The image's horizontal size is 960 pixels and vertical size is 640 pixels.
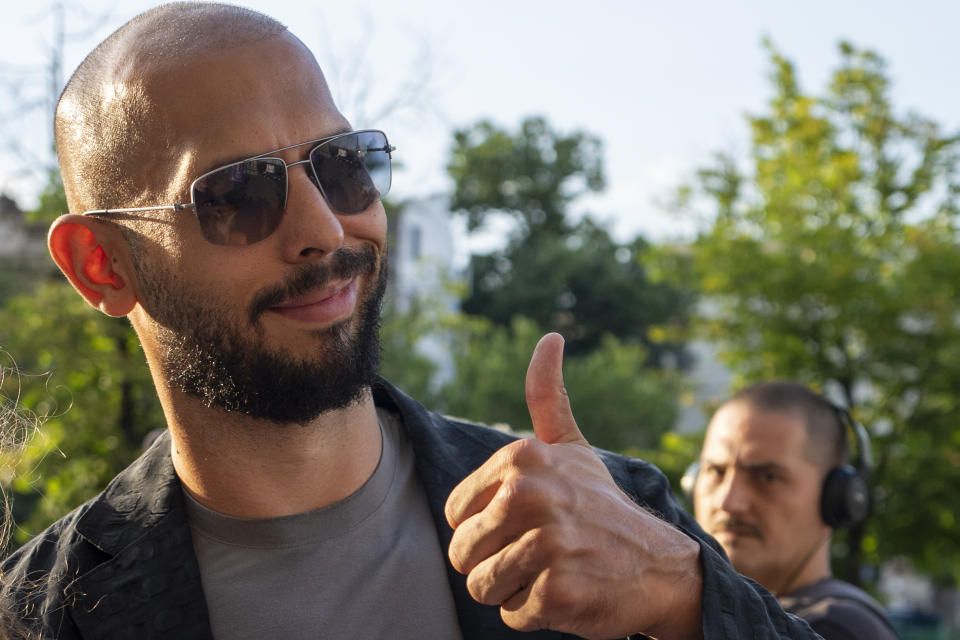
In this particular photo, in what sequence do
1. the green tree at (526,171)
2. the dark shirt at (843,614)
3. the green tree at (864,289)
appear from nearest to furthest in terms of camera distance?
the dark shirt at (843,614), the green tree at (864,289), the green tree at (526,171)

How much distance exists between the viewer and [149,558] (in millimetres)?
2199

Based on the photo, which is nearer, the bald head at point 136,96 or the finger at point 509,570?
the finger at point 509,570

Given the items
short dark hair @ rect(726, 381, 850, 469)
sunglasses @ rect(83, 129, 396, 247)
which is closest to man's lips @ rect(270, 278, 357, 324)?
sunglasses @ rect(83, 129, 396, 247)

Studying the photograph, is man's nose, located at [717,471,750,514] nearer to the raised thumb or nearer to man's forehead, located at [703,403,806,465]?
man's forehead, located at [703,403,806,465]

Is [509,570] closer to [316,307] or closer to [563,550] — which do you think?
[563,550]

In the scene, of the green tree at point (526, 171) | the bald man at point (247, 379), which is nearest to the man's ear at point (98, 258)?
the bald man at point (247, 379)

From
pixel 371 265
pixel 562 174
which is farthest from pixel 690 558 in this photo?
pixel 562 174

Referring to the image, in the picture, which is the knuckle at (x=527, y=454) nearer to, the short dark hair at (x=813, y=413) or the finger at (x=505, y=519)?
the finger at (x=505, y=519)

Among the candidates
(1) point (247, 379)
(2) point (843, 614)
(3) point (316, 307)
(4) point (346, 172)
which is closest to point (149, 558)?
(1) point (247, 379)

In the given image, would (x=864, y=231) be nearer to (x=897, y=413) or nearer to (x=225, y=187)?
(x=897, y=413)

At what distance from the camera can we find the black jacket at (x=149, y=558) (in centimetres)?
Result: 210

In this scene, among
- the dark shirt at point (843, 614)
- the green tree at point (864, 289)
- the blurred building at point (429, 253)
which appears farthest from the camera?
the blurred building at point (429, 253)

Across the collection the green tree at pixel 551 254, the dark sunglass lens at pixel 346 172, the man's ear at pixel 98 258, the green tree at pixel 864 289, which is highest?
→ the dark sunglass lens at pixel 346 172

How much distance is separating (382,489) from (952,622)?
39.6 m
